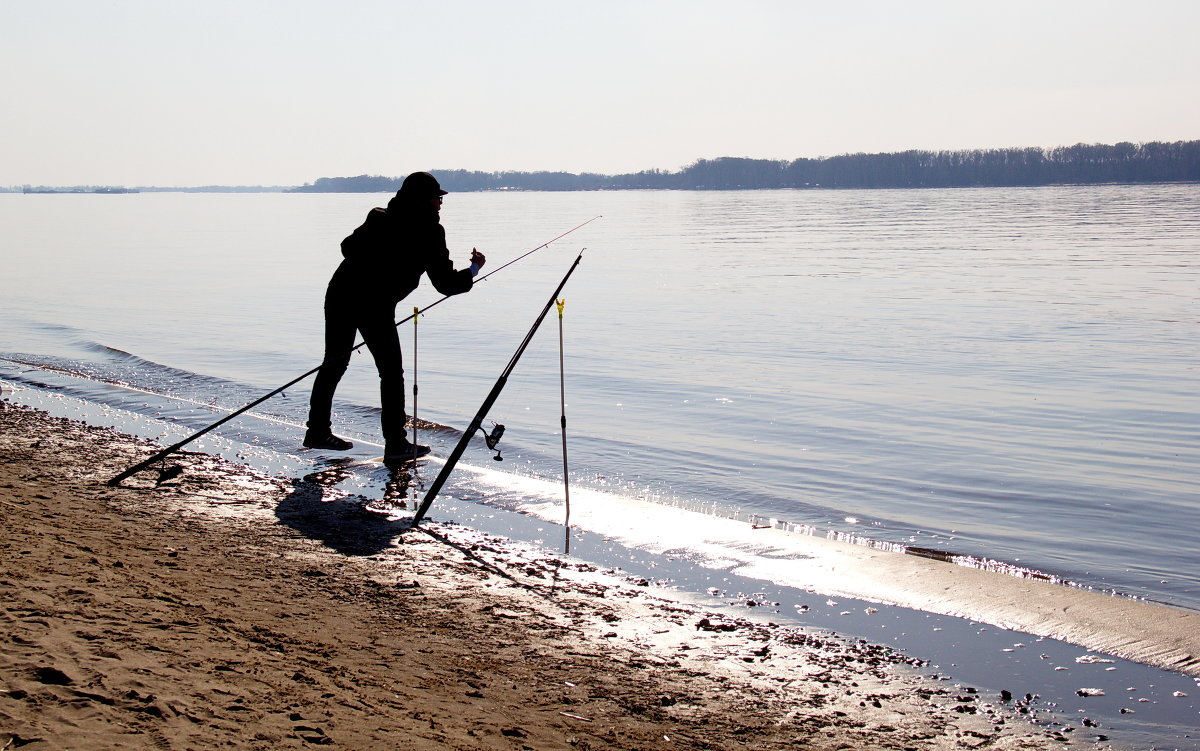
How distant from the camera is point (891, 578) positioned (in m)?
6.06

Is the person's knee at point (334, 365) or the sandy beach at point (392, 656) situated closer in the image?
the sandy beach at point (392, 656)

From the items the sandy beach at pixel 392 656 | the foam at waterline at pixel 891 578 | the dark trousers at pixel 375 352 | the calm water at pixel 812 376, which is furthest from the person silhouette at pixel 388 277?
the sandy beach at pixel 392 656

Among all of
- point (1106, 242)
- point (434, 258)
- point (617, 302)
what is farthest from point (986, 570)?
point (1106, 242)

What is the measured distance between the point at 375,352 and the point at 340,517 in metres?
1.75

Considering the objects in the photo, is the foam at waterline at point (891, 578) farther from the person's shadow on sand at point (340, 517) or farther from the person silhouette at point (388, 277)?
the person silhouette at point (388, 277)

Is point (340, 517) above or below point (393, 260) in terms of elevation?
below

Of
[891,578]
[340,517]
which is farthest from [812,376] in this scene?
[340,517]

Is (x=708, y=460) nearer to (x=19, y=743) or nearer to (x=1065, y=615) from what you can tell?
(x=1065, y=615)

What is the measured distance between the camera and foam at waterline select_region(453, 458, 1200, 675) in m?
5.20

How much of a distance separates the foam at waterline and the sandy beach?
87 cm

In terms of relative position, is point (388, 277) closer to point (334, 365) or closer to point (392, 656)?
point (334, 365)

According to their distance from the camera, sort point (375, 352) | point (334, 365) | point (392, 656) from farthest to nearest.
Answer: point (334, 365) < point (375, 352) < point (392, 656)

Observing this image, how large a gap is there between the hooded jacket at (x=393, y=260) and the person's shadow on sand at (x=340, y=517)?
4.58 feet

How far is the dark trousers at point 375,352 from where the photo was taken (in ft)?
26.4
